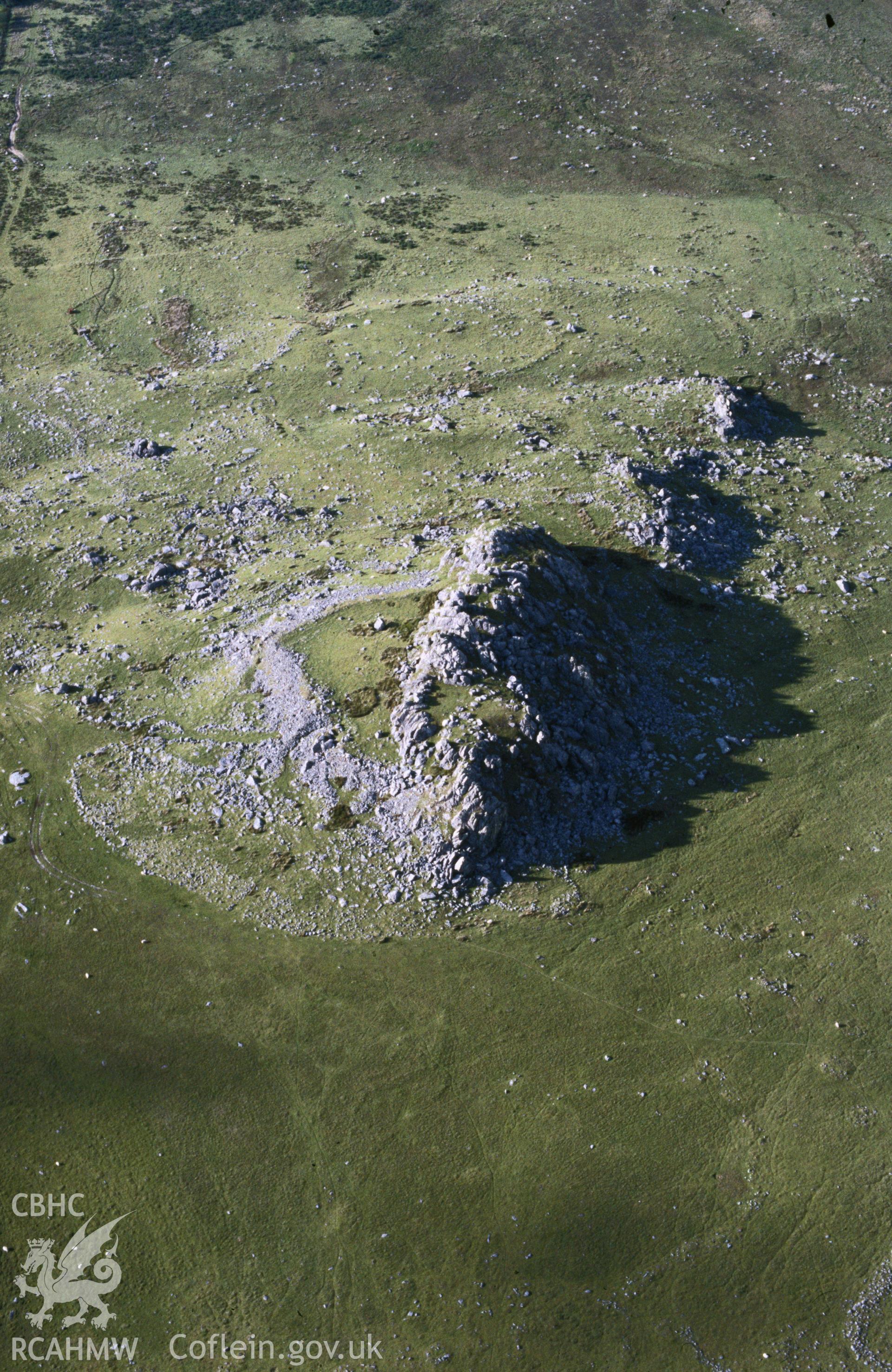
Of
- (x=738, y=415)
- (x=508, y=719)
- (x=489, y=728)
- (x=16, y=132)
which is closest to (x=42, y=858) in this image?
(x=489, y=728)

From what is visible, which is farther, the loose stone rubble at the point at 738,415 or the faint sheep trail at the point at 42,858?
Result: the loose stone rubble at the point at 738,415

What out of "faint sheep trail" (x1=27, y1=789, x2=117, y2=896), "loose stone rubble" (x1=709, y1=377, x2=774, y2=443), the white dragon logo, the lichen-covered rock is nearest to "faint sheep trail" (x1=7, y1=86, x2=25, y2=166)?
"loose stone rubble" (x1=709, y1=377, x2=774, y2=443)

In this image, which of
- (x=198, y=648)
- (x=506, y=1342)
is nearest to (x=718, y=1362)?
(x=506, y=1342)

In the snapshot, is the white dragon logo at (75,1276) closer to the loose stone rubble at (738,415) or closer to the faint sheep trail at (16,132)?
the loose stone rubble at (738,415)

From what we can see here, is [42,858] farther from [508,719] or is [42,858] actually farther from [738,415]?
[738,415]

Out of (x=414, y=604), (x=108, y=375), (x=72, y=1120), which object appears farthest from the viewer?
(x=108, y=375)

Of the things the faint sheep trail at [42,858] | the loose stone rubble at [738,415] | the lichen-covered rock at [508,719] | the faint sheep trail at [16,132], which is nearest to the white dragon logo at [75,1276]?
the faint sheep trail at [42,858]

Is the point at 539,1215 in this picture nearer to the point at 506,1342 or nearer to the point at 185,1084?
the point at 506,1342

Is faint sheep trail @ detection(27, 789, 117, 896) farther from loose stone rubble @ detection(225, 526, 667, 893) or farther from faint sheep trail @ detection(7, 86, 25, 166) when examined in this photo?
faint sheep trail @ detection(7, 86, 25, 166)

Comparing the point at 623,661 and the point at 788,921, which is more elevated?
the point at 623,661
